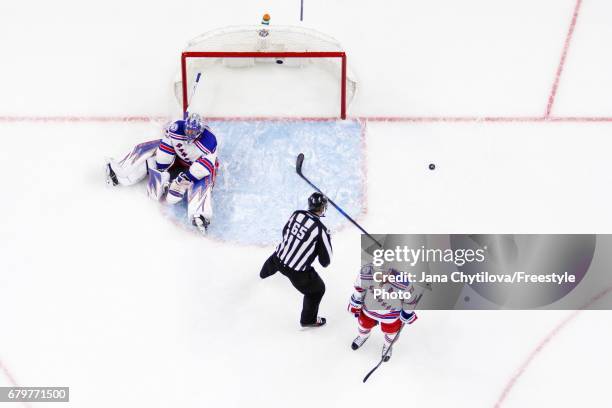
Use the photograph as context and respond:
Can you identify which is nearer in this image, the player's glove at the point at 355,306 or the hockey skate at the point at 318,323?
the player's glove at the point at 355,306

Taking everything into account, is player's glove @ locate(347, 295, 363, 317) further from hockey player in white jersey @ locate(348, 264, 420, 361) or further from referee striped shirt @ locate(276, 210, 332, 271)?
referee striped shirt @ locate(276, 210, 332, 271)

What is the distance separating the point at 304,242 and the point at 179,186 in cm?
112

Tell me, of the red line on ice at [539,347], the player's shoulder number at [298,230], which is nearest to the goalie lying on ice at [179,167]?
the player's shoulder number at [298,230]

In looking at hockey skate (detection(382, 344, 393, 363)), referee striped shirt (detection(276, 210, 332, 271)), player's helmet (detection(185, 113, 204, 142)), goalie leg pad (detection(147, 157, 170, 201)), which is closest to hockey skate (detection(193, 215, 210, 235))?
goalie leg pad (detection(147, 157, 170, 201))

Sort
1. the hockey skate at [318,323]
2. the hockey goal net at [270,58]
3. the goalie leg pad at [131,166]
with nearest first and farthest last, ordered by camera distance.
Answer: the hockey skate at [318,323], the goalie leg pad at [131,166], the hockey goal net at [270,58]

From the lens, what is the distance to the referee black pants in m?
5.29

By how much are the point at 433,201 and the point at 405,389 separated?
1309 mm

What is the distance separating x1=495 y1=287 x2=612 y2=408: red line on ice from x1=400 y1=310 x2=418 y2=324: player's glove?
2.38ft

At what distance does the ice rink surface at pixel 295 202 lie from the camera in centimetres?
545

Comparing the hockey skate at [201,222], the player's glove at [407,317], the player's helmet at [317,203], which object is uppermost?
the player's helmet at [317,203]

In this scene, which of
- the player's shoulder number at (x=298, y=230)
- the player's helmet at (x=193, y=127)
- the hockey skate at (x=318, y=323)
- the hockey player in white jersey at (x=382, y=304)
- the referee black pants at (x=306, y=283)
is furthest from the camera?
the player's helmet at (x=193, y=127)

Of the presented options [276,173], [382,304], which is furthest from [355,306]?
[276,173]

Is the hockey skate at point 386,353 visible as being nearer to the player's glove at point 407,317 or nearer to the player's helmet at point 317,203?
the player's glove at point 407,317

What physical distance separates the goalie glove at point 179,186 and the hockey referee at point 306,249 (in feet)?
2.78
